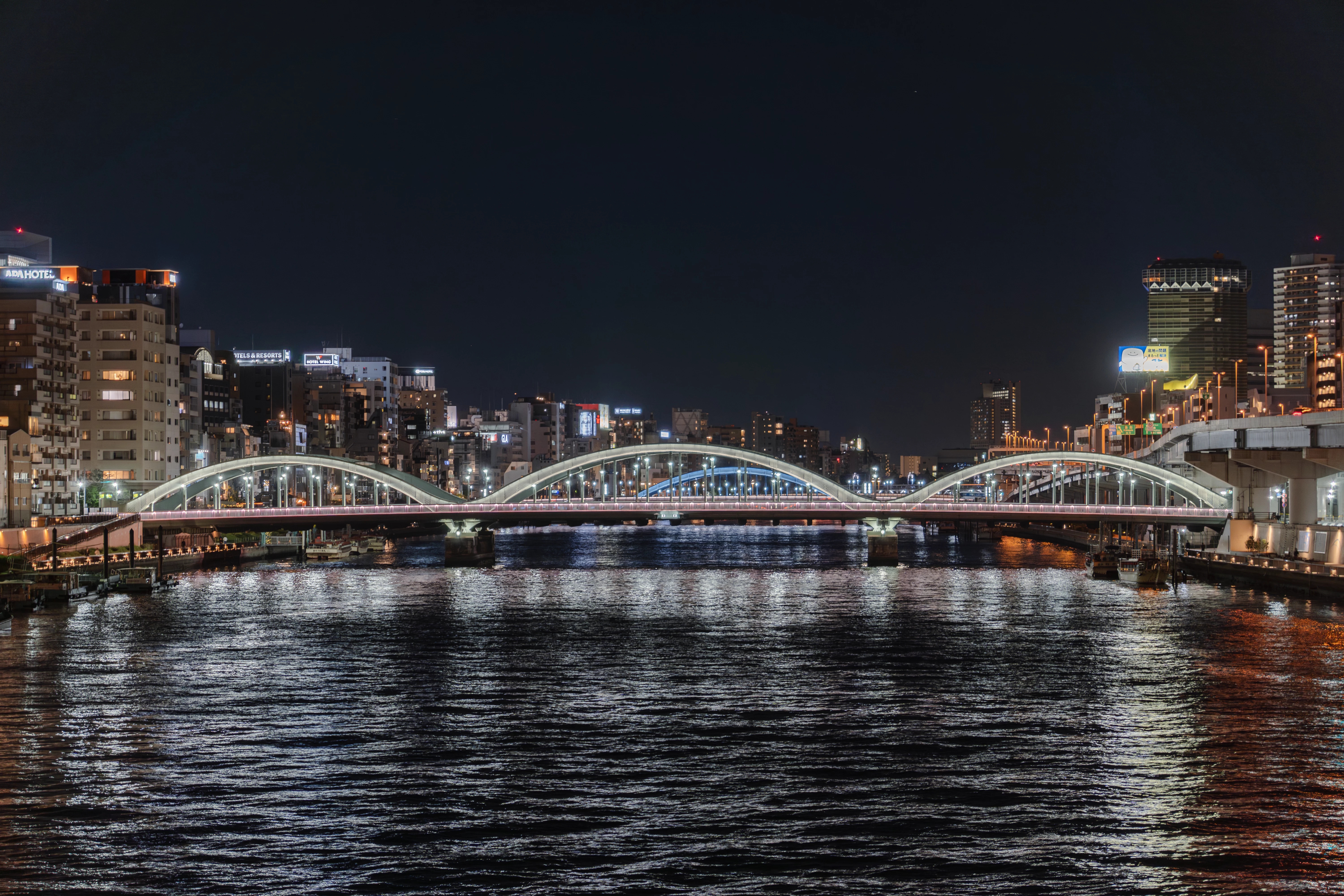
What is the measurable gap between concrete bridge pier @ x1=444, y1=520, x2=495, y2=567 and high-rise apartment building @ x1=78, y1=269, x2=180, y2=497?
25.4 metres

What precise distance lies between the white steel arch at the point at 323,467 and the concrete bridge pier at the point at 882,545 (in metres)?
33.9

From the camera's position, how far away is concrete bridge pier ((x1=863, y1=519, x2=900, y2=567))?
114 metres

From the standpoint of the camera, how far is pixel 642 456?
416 ft

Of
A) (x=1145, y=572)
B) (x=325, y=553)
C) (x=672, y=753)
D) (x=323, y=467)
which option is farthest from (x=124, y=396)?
(x=672, y=753)

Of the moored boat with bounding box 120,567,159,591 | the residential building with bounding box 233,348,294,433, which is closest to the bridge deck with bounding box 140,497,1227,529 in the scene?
the moored boat with bounding box 120,567,159,591

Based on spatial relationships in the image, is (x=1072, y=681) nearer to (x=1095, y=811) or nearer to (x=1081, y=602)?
(x=1095, y=811)

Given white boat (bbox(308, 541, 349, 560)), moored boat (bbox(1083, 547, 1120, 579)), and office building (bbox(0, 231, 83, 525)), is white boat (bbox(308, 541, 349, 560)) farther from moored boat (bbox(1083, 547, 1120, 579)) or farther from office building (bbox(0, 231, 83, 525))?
moored boat (bbox(1083, 547, 1120, 579))

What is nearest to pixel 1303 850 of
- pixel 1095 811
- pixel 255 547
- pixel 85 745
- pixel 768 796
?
pixel 1095 811

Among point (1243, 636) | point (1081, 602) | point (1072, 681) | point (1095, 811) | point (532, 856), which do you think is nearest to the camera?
point (532, 856)

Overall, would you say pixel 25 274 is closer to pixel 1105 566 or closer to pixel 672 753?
pixel 1105 566

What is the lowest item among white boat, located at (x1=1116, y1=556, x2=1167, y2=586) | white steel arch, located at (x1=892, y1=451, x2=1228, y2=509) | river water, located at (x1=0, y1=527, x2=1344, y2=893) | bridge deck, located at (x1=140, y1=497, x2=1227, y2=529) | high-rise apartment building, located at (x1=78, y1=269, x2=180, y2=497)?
river water, located at (x1=0, y1=527, x2=1344, y2=893)

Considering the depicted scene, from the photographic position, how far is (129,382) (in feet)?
375

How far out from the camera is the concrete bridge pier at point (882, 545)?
114250 millimetres

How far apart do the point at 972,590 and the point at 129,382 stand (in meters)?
71.2
